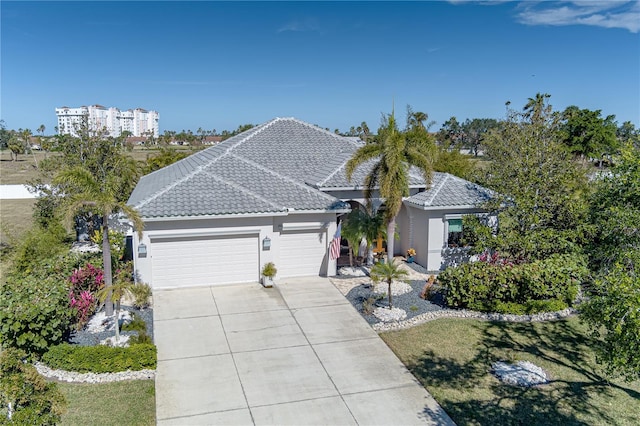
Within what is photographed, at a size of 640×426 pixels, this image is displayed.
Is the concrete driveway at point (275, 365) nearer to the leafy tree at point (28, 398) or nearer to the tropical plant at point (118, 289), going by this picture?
the tropical plant at point (118, 289)

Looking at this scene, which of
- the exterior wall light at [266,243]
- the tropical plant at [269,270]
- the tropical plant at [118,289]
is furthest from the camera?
the exterior wall light at [266,243]

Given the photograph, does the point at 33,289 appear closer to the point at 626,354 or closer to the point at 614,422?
the point at 626,354

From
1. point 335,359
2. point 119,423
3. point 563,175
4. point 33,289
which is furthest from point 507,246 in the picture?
point 33,289

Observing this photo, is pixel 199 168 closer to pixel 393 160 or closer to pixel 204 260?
pixel 204 260

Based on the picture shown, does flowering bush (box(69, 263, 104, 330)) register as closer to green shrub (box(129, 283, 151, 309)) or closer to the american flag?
green shrub (box(129, 283, 151, 309))

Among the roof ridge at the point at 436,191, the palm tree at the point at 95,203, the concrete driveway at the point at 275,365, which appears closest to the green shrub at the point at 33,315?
the palm tree at the point at 95,203

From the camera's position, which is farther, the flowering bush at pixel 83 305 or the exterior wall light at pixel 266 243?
the exterior wall light at pixel 266 243

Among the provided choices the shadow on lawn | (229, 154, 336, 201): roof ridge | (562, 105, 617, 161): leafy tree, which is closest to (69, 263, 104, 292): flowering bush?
(229, 154, 336, 201): roof ridge
